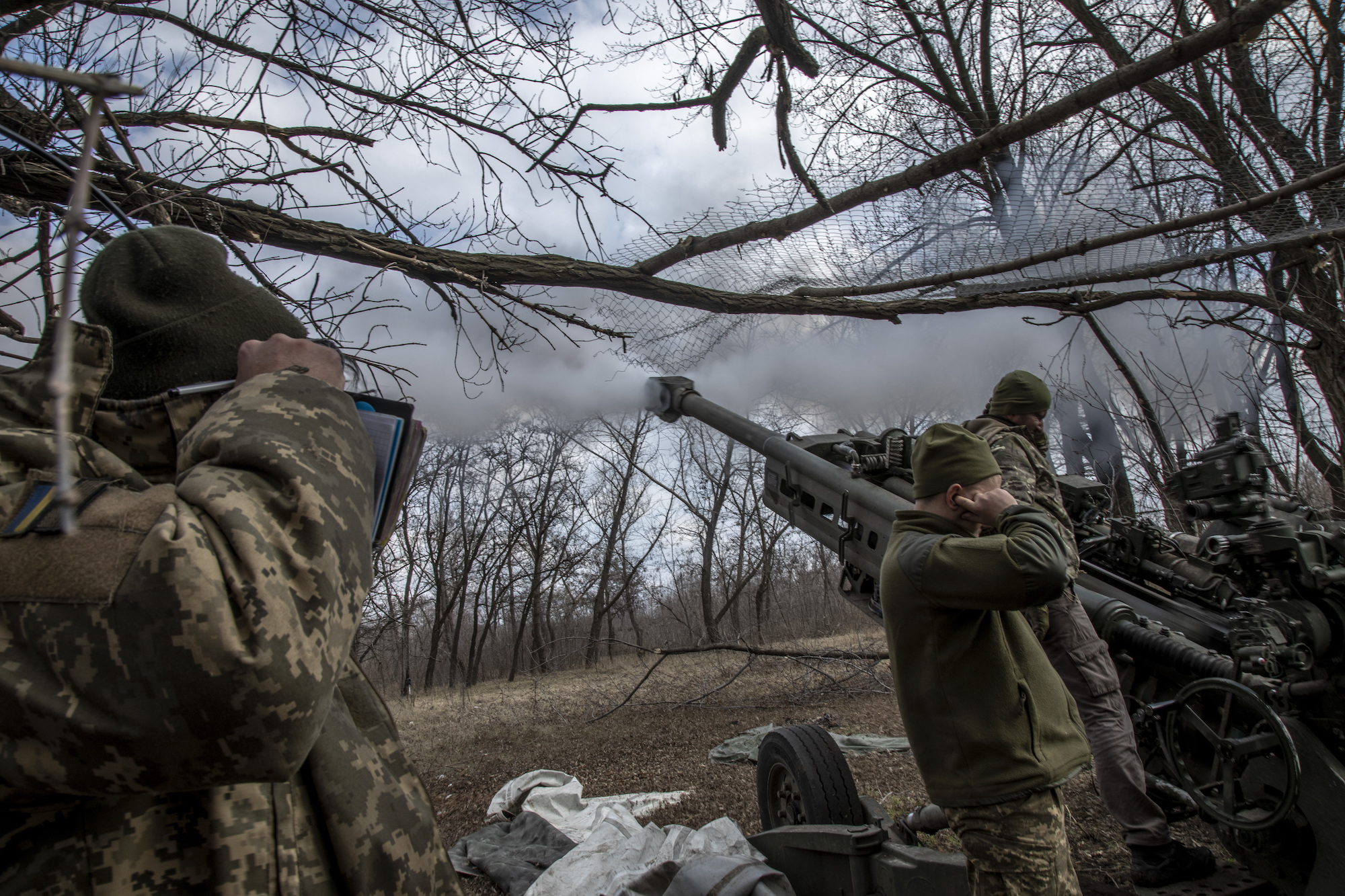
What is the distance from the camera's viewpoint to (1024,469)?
3518 mm

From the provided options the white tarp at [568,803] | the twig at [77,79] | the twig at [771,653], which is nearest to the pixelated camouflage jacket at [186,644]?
the twig at [77,79]

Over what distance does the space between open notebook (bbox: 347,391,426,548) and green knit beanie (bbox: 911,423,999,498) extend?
1.78 meters

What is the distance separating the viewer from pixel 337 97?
3.67 metres

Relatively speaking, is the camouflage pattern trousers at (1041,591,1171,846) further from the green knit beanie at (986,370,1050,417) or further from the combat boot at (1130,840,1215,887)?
the green knit beanie at (986,370,1050,417)

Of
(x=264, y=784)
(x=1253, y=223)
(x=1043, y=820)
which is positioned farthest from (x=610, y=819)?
(x=1253, y=223)

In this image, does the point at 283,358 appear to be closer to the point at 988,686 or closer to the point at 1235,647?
the point at 988,686

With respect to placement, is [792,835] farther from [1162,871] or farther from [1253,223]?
[1253,223]

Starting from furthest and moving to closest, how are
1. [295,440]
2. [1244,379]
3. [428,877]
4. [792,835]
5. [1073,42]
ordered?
1. [1244,379]
2. [1073,42]
3. [792,835]
4. [428,877]
5. [295,440]

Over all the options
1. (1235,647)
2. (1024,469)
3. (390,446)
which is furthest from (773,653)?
(390,446)

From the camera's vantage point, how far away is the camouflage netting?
3.89 metres

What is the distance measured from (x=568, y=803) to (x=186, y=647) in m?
4.56

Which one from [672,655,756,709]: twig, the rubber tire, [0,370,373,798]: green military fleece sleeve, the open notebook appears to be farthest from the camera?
[672,655,756,709]: twig

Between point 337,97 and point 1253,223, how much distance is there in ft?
17.5

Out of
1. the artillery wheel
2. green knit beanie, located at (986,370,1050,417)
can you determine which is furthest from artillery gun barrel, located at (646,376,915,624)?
the artillery wheel
